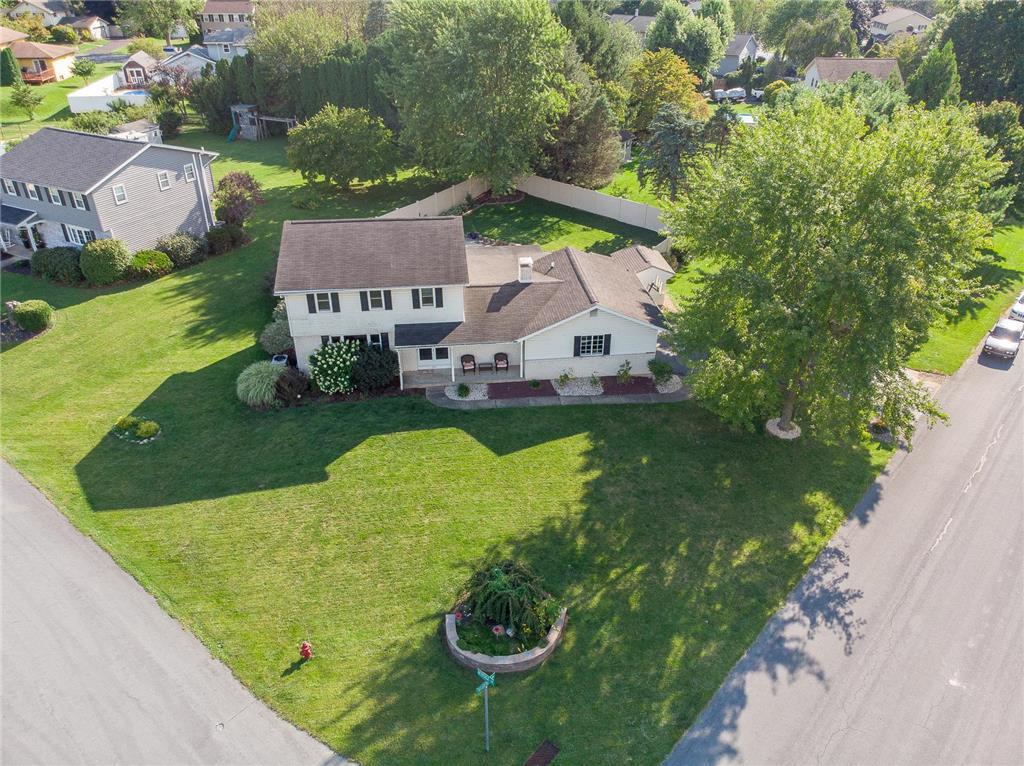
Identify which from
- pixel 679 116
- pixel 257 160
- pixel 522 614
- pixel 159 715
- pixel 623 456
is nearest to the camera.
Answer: pixel 159 715

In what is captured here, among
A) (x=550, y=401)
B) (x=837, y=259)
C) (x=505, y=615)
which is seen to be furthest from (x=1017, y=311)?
(x=505, y=615)

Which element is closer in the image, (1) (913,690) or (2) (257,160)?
(1) (913,690)

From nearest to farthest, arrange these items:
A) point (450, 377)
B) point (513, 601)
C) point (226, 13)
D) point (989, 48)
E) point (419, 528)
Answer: point (513, 601) < point (419, 528) < point (450, 377) < point (989, 48) < point (226, 13)

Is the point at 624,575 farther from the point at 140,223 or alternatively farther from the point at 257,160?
the point at 257,160

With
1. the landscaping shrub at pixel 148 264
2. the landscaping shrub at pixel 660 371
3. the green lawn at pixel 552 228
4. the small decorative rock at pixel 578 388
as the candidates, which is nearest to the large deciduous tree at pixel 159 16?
the green lawn at pixel 552 228

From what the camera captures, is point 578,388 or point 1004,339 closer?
point 578,388

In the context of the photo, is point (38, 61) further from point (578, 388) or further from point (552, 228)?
point (578, 388)

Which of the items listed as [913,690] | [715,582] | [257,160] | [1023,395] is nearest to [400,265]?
[715,582]
